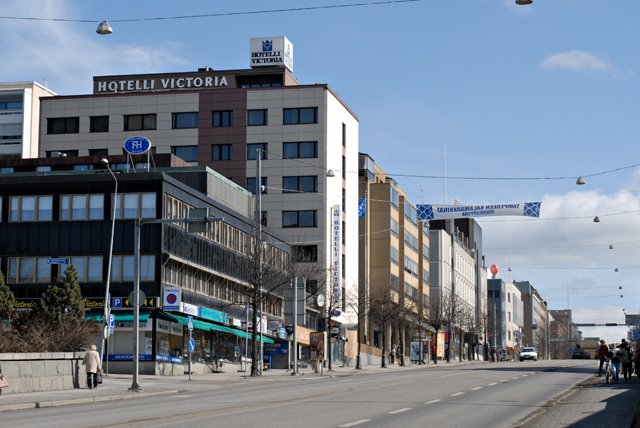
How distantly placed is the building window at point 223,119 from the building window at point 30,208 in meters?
34.3

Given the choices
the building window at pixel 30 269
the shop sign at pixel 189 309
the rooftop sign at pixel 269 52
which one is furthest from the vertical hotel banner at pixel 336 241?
the building window at pixel 30 269

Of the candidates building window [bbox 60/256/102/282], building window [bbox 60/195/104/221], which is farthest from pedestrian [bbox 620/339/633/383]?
building window [bbox 60/195/104/221]

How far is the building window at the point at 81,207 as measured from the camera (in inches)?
2406

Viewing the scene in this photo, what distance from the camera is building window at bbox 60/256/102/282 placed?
60.8 metres

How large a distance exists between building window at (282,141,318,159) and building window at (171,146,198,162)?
8.02 m

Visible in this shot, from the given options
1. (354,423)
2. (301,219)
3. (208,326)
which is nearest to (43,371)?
(354,423)

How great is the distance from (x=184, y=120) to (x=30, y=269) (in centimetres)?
3607

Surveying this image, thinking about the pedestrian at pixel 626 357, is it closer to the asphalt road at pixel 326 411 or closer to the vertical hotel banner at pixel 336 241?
the asphalt road at pixel 326 411

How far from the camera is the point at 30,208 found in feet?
202

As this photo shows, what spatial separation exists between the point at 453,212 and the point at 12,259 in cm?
2542

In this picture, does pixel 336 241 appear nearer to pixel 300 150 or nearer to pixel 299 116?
pixel 300 150

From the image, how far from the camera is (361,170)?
358 ft

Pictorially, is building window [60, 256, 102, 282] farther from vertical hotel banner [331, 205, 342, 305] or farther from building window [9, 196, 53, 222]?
vertical hotel banner [331, 205, 342, 305]

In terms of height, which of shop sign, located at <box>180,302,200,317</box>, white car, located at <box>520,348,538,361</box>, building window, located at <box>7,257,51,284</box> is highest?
building window, located at <box>7,257,51,284</box>
